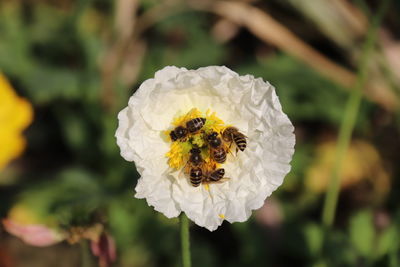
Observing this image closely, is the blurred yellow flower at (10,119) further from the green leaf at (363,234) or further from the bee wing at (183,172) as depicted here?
the green leaf at (363,234)

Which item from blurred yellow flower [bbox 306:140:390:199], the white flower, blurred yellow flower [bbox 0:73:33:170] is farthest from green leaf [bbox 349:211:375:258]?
blurred yellow flower [bbox 0:73:33:170]

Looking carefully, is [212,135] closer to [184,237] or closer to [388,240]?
[184,237]

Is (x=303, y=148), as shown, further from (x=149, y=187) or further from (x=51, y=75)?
(x=149, y=187)

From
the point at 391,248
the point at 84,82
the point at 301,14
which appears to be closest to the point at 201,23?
the point at 301,14

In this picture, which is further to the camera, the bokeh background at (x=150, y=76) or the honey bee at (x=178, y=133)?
the bokeh background at (x=150, y=76)

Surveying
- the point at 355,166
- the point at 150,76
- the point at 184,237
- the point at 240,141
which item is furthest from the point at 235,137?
the point at 355,166

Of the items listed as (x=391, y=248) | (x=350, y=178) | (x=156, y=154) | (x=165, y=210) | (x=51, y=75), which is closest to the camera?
(x=165, y=210)

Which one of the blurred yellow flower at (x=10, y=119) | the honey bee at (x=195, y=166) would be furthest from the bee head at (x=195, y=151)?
the blurred yellow flower at (x=10, y=119)
